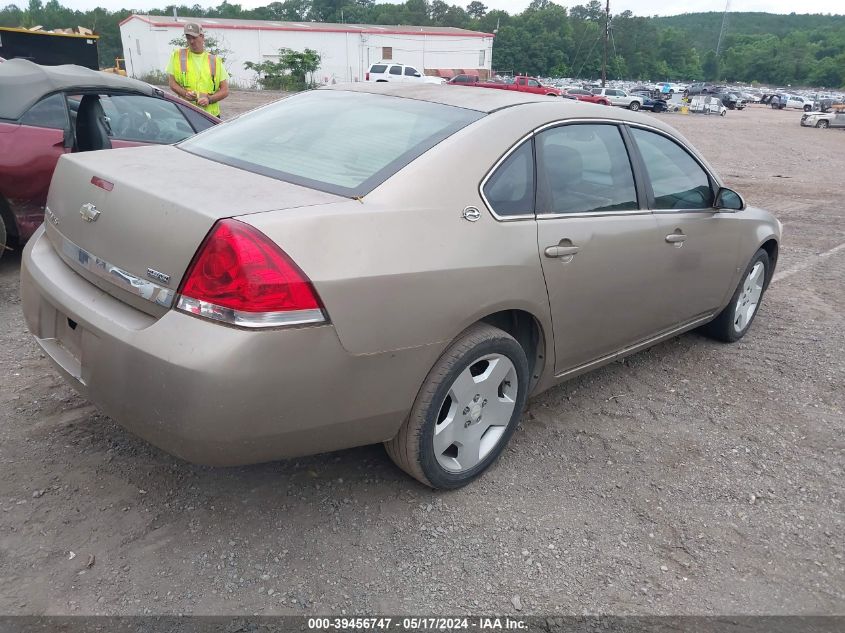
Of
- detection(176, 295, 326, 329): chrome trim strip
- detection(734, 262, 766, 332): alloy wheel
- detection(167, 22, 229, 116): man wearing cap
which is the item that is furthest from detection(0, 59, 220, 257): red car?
detection(734, 262, 766, 332): alloy wheel

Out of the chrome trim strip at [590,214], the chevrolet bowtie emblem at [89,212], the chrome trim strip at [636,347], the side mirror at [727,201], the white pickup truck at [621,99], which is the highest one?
the chevrolet bowtie emblem at [89,212]

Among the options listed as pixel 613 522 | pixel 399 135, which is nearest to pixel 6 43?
pixel 399 135

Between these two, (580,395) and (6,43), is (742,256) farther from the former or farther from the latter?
(6,43)

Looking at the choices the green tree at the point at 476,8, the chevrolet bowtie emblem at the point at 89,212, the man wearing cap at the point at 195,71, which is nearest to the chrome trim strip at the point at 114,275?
the chevrolet bowtie emblem at the point at 89,212

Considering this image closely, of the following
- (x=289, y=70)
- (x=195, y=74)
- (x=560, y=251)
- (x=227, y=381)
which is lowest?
(x=289, y=70)

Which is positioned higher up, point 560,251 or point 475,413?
point 560,251

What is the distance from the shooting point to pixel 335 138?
2842 millimetres

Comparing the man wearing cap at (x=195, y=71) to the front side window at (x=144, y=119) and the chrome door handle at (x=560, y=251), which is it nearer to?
the front side window at (x=144, y=119)

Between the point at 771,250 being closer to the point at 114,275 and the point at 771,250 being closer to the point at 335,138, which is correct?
the point at 335,138

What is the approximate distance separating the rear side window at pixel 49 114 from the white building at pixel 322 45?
174 ft

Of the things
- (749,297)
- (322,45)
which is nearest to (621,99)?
(322,45)

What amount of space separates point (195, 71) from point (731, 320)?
5.41m

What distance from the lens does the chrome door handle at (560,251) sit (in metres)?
2.84

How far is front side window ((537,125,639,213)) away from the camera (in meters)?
2.96
